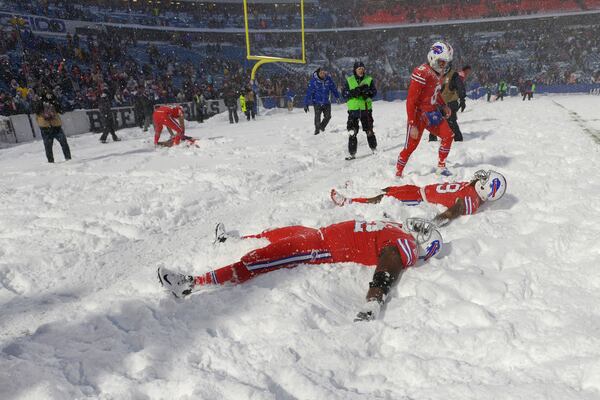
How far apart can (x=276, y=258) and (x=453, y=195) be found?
2057 millimetres

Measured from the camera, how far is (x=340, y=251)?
2.93 meters

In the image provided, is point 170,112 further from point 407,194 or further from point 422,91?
point 407,194

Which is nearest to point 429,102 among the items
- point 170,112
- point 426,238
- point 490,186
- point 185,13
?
point 490,186

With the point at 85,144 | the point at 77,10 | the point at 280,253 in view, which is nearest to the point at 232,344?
the point at 280,253

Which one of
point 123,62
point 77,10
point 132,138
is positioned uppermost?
point 77,10

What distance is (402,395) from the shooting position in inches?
69.7

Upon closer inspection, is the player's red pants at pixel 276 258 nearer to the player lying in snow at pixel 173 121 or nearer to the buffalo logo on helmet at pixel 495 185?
the buffalo logo on helmet at pixel 495 185

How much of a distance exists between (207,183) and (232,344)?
3.77m

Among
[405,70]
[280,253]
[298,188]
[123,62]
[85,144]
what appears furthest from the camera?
[405,70]

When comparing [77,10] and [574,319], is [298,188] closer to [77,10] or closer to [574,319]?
[574,319]

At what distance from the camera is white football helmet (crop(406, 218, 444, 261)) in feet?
9.50

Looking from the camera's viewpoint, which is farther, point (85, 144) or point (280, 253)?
point (85, 144)

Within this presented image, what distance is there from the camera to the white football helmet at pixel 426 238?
2896 mm

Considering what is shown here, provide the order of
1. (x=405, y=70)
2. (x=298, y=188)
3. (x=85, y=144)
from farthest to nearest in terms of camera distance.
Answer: (x=405, y=70), (x=85, y=144), (x=298, y=188)
